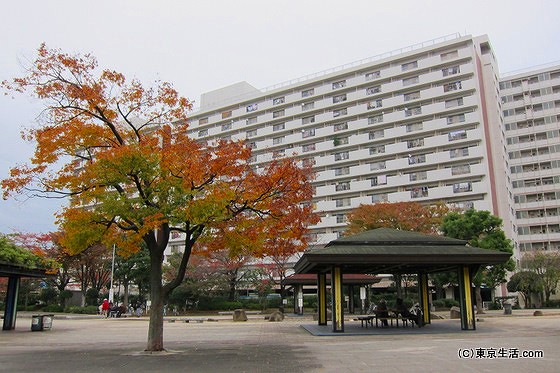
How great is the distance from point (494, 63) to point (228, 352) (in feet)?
210

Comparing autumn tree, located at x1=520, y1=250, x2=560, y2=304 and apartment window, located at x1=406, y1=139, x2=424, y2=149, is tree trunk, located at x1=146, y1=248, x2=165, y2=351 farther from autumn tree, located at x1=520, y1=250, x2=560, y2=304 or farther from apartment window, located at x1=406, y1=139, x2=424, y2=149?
apartment window, located at x1=406, y1=139, x2=424, y2=149

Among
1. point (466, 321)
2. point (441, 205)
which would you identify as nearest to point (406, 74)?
point (441, 205)

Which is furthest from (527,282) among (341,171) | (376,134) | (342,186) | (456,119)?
(341,171)

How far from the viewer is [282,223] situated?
14.6 m

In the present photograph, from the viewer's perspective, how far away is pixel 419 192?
2299 inches

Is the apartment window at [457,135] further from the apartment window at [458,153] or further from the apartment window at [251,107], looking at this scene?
the apartment window at [251,107]

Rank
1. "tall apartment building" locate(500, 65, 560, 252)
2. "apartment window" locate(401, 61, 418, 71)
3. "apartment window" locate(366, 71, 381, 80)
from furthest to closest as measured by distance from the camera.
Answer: "apartment window" locate(366, 71, 381, 80)
"apartment window" locate(401, 61, 418, 71)
"tall apartment building" locate(500, 65, 560, 252)

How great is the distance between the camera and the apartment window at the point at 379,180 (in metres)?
61.4

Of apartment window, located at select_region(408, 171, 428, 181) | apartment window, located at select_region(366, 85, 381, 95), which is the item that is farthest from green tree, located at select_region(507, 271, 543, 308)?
apartment window, located at select_region(366, 85, 381, 95)

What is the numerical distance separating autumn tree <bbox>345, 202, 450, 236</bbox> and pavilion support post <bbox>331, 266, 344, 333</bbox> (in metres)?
22.2

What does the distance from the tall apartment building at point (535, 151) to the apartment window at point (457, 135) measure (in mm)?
13574

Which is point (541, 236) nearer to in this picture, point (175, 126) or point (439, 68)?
point (439, 68)

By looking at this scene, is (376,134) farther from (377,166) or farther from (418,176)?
(418,176)

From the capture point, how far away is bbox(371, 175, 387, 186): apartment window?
61.4m
